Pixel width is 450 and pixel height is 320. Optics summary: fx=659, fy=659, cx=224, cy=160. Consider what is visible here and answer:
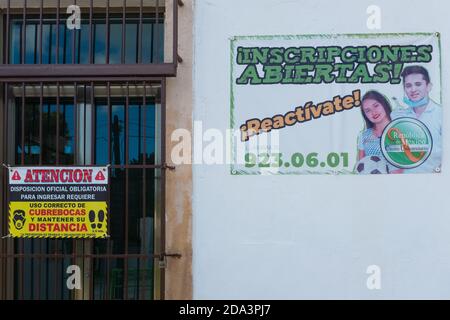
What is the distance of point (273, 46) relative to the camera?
5871mm

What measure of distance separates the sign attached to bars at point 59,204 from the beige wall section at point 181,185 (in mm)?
586

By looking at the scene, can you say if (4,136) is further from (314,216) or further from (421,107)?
(421,107)

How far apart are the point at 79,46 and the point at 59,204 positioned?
59.4 inches

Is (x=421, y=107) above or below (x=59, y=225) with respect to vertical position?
above

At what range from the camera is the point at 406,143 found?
5777mm

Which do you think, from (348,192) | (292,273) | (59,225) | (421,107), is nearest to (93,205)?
(59,225)

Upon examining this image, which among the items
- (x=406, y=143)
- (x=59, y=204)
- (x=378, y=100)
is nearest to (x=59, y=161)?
(x=59, y=204)

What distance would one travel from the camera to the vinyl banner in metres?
5.78

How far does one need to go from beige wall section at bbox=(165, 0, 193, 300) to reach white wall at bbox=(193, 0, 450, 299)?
7 centimetres

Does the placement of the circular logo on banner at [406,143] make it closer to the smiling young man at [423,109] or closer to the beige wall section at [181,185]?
the smiling young man at [423,109]

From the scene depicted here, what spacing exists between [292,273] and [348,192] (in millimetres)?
862

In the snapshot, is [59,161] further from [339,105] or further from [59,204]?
[339,105]

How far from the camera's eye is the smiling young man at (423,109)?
576 cm

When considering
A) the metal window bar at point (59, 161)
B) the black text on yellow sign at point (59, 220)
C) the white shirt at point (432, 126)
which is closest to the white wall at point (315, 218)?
the white shirt at point (432, 126)
